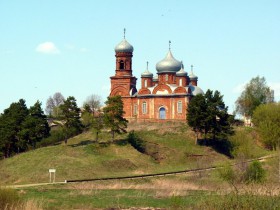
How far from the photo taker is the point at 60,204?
28.2 meters

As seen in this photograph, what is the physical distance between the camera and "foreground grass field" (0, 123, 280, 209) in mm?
Result: 29781

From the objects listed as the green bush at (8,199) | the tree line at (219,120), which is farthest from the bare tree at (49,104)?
the green bush at (8,199)

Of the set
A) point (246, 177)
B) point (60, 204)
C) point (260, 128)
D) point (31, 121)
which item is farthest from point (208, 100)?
point (60, 204)

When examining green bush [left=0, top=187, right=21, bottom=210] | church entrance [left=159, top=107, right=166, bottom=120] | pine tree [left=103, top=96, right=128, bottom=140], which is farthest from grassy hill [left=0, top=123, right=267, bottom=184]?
green bush [left=0, top=187, right=21, bottom=210]

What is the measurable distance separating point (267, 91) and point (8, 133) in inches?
1606

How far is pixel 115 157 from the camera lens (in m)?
54.5

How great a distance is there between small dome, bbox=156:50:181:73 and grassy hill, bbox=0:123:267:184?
789cm

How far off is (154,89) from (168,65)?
11.8ft

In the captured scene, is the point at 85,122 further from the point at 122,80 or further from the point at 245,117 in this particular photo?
the point at 245,117

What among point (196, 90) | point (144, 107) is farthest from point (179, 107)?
point (196, 90)

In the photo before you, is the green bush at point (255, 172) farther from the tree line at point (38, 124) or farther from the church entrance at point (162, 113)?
the church entrance at point (162, 113)

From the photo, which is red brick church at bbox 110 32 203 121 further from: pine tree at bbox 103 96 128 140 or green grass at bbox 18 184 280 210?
green grass at bbox 18 184 280 210

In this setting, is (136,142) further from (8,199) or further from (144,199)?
(8,199)

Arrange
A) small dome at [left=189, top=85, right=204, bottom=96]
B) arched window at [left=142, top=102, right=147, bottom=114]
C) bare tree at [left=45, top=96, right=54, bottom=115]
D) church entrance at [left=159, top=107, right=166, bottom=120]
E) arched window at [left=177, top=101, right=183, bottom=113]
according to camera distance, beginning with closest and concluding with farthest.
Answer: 1. arched window at [left=177, top=101, right=183, bottom=113]
2. church entrance at [left=159, top=107, right=166, bottom=120]
3. arched window at [left=142, top=102, right=147, bottom=114]
4. small dome at [left=189, top=85, right=204, bottom=96]
5. bare tree at [left=45, top=96, right=54, bottom=115]
